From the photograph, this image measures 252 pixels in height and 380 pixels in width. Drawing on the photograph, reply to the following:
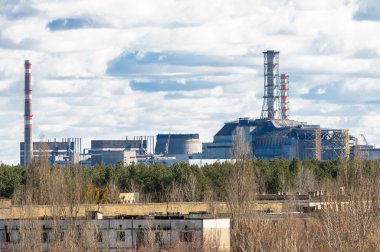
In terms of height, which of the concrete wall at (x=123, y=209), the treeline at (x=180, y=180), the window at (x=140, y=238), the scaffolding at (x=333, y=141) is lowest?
the window at (x=140, y=238)

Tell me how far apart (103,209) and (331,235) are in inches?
1061

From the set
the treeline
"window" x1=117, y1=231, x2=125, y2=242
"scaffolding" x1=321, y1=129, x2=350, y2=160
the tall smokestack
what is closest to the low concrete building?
"window" x1=117, y1=231, x2=125, y2=242

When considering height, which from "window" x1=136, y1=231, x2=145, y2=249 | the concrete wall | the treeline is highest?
the treeline

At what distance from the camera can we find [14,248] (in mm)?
54531

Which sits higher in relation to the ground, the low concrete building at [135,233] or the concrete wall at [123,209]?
the concrete wall at [123,209]

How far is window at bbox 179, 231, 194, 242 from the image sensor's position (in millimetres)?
53072

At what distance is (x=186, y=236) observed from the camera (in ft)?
175

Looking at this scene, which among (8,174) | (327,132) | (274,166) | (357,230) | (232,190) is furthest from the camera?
(327,132)

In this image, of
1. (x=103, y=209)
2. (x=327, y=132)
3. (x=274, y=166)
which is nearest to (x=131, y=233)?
(x=103, y=209)

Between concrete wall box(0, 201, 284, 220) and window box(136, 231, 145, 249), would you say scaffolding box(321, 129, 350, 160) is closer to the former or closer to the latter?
concrete wall box(0, 201, 284, 220)

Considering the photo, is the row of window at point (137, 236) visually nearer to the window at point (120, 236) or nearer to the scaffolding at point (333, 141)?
the window at point (120, 236)

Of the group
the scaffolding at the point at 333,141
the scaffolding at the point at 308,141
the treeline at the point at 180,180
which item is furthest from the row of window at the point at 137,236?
the scaffolding at the point at 308,141

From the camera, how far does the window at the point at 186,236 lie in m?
53.1

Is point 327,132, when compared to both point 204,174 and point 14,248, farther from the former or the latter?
point 14,248
